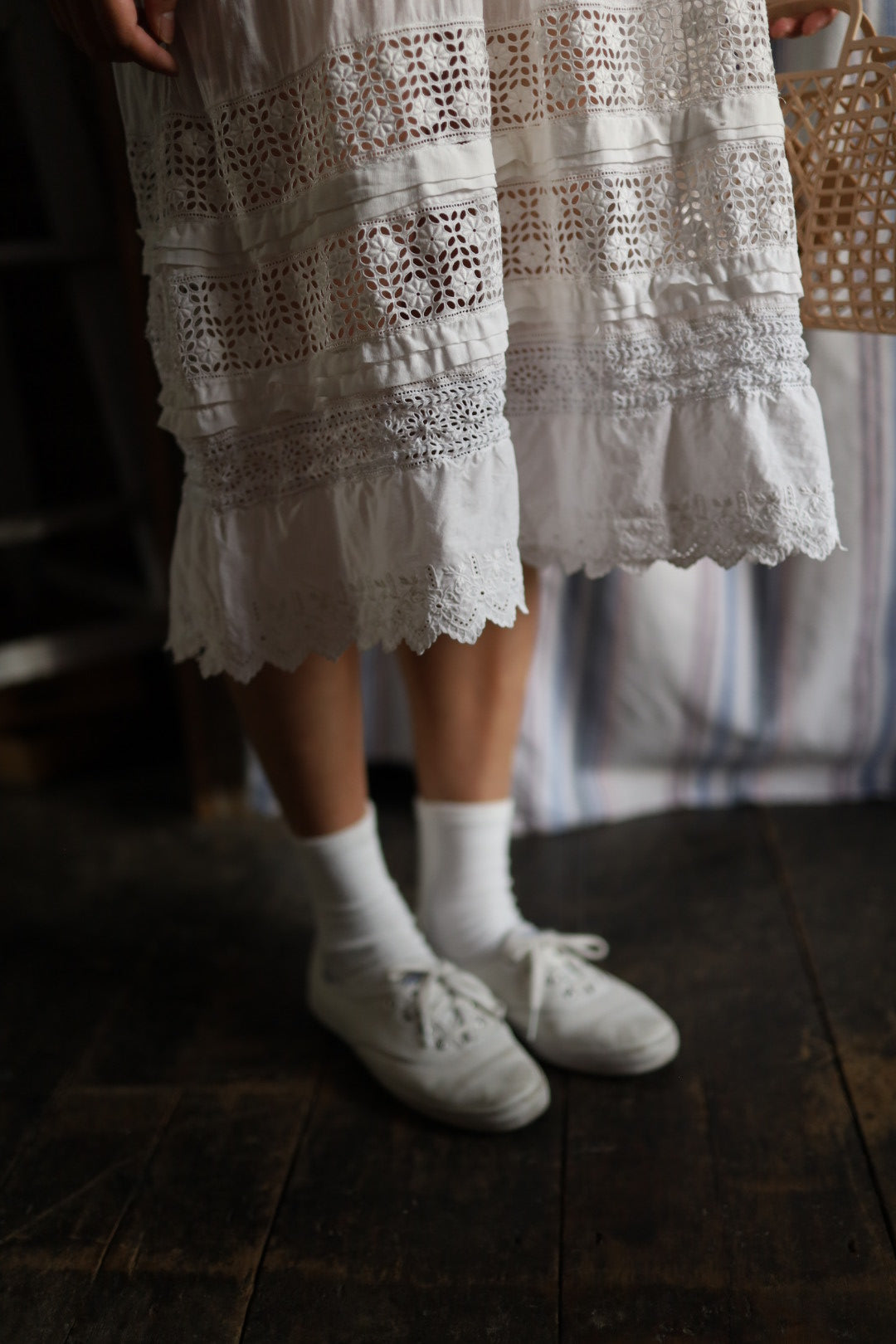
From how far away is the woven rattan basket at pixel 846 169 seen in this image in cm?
70


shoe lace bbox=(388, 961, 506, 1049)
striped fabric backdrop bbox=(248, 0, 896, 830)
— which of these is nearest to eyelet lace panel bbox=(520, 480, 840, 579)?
shoe lace bbox=(388, 961, 506, 1049)

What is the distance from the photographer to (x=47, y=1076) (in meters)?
Result: 0.92

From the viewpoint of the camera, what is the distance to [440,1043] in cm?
87

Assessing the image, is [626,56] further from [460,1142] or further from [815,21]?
[460,1142]

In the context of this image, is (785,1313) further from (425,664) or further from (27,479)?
(27,479)

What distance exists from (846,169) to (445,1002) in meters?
0.65

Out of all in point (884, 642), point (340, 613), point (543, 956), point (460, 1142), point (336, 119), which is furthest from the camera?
point (884, 642)

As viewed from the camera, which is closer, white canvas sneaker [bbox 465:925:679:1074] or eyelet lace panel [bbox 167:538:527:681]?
eyelet lace panel [bbox 167:538:527:681]

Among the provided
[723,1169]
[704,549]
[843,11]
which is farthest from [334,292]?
[723,1169]

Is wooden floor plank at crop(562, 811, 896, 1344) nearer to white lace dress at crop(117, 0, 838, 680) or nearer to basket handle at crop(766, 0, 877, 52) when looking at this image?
white lace dress at crop(117, 0, 838, 680)

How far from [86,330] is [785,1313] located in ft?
4.15

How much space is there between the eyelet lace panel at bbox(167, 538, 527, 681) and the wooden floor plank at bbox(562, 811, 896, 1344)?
385 millimetres

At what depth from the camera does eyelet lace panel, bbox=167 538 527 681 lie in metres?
0.66

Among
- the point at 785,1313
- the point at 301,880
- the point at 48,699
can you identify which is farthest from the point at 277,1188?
the point at 48,699
